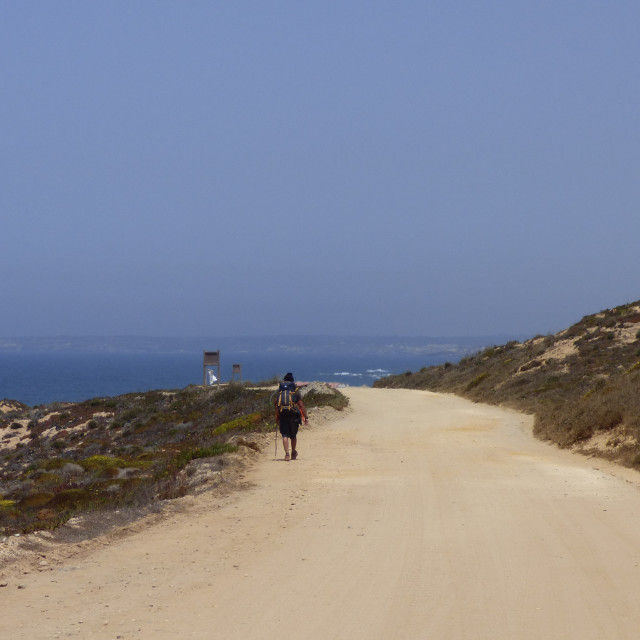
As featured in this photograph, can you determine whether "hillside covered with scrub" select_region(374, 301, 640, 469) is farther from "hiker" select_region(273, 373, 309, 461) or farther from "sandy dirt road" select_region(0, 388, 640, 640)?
"hiker" select_region(273, 373, 309, 461)

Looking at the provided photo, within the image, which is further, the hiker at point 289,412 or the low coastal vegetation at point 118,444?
the hiker at point 289,412

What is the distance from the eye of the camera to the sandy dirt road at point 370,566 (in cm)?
698

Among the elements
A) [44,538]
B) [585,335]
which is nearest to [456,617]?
[44,538]

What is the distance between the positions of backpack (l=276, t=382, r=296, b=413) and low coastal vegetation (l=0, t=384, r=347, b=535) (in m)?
1.42

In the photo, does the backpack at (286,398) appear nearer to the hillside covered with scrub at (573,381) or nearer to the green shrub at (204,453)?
the green shrub at (204,453)

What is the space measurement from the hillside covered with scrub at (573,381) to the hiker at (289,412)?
7146mm

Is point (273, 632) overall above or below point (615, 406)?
below

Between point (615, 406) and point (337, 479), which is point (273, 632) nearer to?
point (337, 479)

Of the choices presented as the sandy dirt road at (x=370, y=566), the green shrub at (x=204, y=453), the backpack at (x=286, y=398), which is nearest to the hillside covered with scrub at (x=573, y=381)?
the sandy dirt road at (x=370, y=566)

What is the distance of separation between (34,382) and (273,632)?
156 meters

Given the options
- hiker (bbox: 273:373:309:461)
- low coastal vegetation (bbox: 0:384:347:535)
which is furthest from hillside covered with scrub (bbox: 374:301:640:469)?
low coastal vegetation (bbox: 0:384:347:535)

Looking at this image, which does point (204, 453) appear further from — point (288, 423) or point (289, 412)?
point (289, 412)

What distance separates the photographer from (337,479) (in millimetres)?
15297

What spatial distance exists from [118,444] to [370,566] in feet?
92.4
